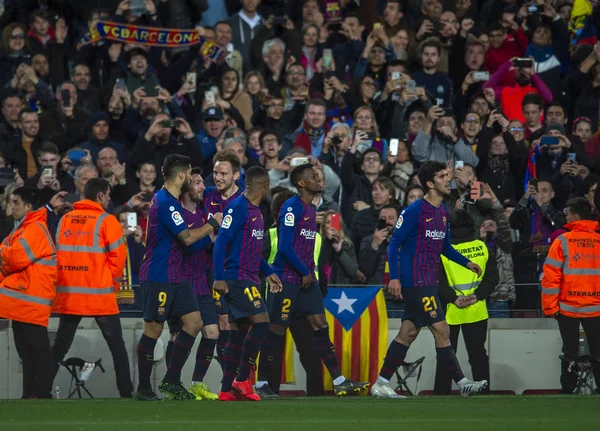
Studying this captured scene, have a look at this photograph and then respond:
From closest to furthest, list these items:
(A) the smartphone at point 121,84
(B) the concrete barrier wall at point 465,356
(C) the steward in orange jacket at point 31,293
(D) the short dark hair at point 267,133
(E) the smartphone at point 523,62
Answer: (C) the steward in orange jacket at point 31,293, (B) the concrete barrier wall at point 465,356, (D) the short dark hair at point 267,133, (A) the smartphone at point 121,84, (E) the smartphone at point 523,62

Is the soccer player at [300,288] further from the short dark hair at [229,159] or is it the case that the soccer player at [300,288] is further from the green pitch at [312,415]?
the green pitch at [312,415]

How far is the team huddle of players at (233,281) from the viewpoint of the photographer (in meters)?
10.7

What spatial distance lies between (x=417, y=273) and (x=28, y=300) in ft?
12.2

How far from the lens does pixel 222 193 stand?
11945mm

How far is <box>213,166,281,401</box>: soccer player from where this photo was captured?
1084 cm

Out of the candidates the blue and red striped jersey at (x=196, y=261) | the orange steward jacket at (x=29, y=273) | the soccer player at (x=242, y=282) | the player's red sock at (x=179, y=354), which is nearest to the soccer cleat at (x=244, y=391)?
the soccer player at (x=242, y=282)

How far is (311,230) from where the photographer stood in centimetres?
1167

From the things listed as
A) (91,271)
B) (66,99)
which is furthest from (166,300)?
(66,99)

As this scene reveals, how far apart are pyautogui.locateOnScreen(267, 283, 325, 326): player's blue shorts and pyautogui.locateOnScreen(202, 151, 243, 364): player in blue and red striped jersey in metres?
0.69

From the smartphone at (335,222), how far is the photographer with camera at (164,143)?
2.90m

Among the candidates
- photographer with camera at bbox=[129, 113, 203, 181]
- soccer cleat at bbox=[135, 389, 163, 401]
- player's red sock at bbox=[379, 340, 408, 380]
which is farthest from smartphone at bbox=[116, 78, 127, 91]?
A: soccer cleat at bbox=[135, 389, 163, 401]

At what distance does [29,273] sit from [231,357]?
229 centimetres

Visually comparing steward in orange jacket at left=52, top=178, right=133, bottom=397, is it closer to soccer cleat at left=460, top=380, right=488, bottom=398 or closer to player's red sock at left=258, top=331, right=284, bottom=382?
player's red sock at left=258, top=331, right=284, bottom=382

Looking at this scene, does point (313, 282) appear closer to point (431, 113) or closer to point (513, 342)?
point (513, 342)
